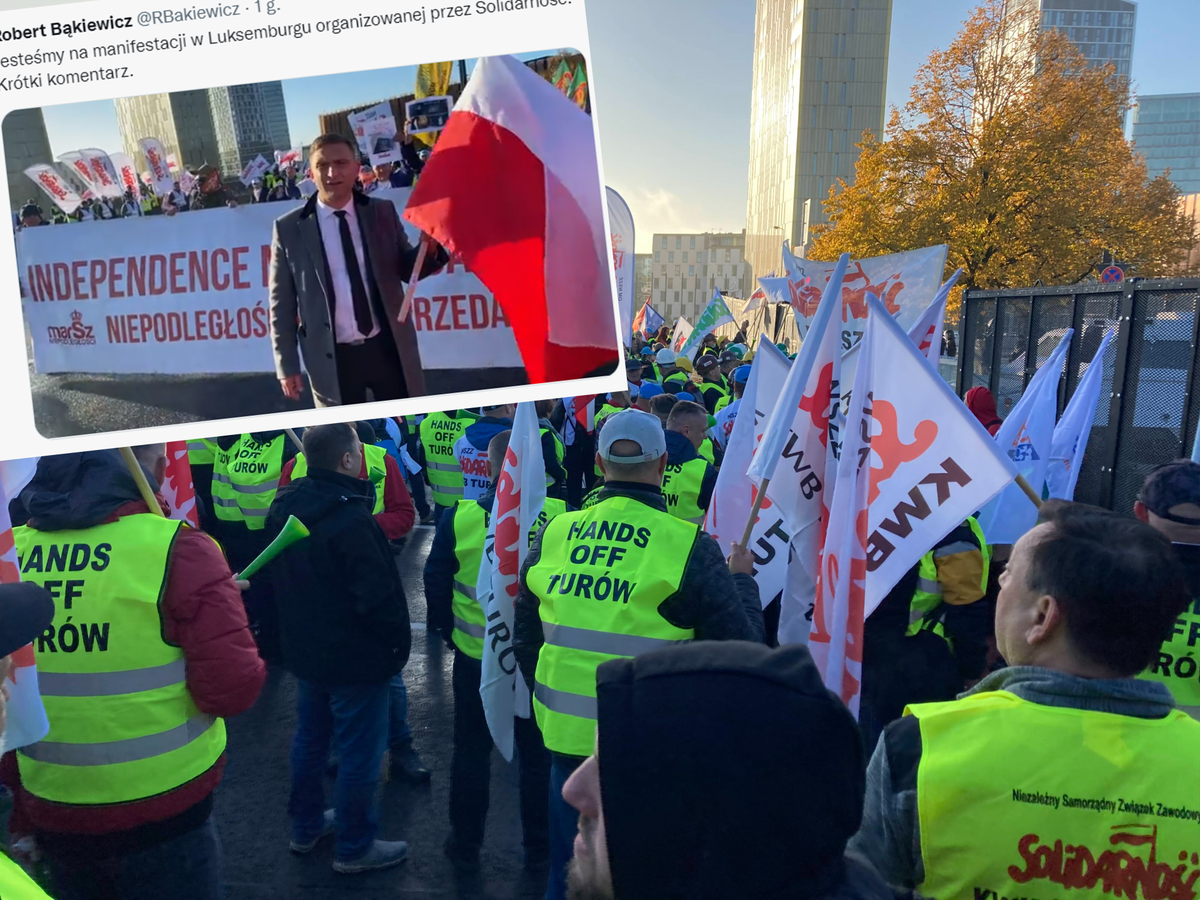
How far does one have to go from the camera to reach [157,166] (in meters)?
1.62

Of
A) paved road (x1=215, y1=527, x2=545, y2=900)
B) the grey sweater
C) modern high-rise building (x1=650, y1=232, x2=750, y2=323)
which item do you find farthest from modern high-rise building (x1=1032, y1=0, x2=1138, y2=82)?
the grey sweater

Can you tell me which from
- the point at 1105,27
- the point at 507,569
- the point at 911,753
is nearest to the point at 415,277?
the point at 911,753

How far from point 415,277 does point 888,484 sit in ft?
6.17

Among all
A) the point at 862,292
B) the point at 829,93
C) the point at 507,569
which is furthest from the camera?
the point at 829,93

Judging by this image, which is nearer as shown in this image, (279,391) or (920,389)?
(279,391)

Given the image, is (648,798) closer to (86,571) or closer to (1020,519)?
(86,571)

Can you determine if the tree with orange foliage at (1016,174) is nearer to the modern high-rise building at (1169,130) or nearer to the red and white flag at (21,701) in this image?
the red and white flag at (21,701)

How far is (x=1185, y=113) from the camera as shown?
15338cm

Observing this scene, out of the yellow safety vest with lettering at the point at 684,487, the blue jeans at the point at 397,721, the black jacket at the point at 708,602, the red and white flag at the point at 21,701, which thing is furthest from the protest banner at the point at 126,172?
the yellow safety vest with lettering at the point at 684,487

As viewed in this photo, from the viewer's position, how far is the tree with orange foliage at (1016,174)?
19562 mm

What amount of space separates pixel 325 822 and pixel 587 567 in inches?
90.4

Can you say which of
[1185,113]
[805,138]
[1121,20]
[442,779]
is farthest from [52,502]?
[1185,113]

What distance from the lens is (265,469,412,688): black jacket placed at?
11.6ft

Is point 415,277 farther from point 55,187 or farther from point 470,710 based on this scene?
point 470,710
